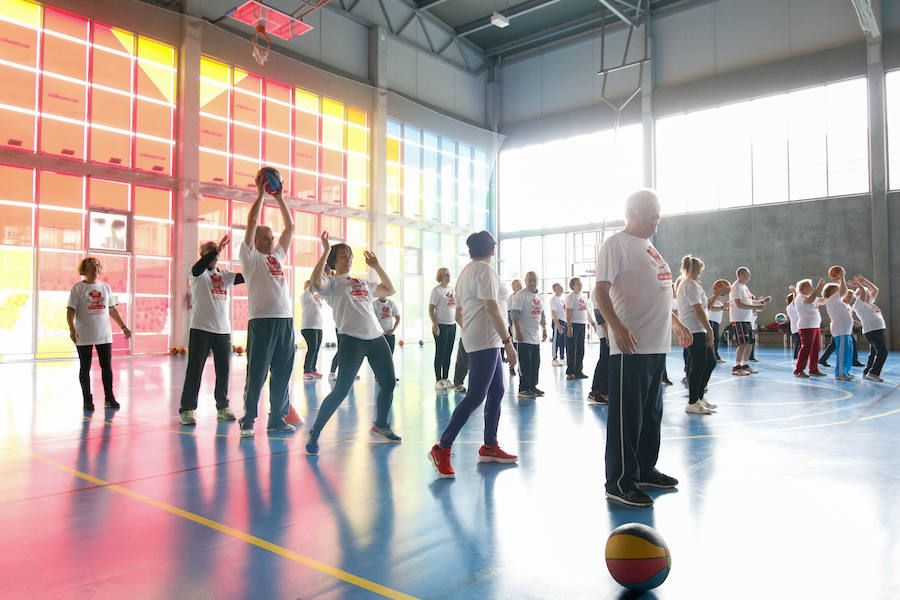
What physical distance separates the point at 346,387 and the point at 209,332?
7.47 feet

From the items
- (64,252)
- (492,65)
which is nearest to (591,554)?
(64,252)

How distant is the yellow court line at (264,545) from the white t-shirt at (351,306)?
75.8 inches

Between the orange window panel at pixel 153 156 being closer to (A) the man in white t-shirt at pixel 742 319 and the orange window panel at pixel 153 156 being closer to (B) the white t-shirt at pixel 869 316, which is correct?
(A) the man in white t-shirt at pixel 742 319

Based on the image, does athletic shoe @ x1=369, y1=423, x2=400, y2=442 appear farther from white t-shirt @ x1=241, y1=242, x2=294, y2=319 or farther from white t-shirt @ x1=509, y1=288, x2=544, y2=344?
white t-shirt @ x1=509, y1=288, x2=544, y2=344

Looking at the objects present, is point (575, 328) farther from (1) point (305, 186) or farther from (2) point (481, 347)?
(1) point (305, 186)

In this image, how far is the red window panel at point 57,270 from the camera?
15758 millimetres

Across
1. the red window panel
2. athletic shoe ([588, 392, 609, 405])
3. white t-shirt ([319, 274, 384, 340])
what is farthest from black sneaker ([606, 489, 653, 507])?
the red window panel

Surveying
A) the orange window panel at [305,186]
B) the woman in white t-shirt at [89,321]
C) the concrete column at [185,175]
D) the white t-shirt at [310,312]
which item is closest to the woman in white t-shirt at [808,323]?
the white t-shirt at [310,312]

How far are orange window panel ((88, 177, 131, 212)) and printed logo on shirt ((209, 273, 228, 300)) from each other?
490 inches

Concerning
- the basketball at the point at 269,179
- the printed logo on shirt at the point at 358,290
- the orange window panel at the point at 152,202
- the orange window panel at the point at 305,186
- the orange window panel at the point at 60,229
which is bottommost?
the printed logo on shirt at the point at 358,290

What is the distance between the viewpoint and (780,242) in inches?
815

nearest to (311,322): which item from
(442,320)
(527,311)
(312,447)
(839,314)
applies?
(442,320)

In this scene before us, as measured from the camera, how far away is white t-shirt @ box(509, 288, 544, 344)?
29.5ft

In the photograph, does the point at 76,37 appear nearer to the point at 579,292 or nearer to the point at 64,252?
the point at 64,252
